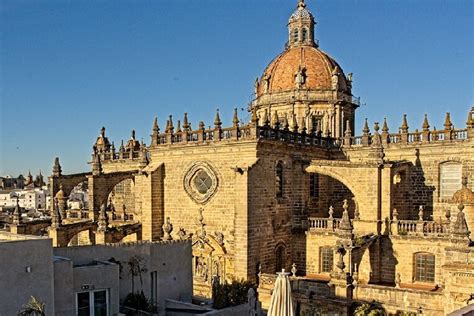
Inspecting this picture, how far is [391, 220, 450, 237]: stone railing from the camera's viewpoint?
2250 centimetres

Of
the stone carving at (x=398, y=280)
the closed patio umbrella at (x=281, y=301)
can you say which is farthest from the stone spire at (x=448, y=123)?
the closed patio umbrella at (x=281, y=301)

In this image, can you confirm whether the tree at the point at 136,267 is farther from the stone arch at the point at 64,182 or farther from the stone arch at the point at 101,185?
the stone arch at the point at 64,182

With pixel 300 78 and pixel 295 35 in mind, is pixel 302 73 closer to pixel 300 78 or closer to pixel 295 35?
pixel 300 78

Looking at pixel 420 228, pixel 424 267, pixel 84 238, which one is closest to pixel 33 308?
pixel 420 228

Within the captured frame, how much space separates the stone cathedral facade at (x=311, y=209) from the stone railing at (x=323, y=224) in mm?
62

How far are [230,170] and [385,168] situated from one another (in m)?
7.71

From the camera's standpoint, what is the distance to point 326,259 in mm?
25016

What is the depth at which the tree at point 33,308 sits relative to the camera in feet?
37.0

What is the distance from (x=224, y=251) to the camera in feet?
78.8

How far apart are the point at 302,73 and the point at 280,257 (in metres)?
14.0

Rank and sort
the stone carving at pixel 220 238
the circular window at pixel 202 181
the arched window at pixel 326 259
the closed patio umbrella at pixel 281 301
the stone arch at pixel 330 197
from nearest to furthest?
the closed patio umbrella at pixel 281 301 < the stone carving at pixel 220 238 < the arched window at pixel 326 259 < the circular window at pixel 202 181 < the stone arch at pixel 330 197

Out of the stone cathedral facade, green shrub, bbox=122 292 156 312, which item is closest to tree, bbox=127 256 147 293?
green shrub, bbox=122 292 156 312

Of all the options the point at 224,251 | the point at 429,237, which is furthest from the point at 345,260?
the point at 224,251

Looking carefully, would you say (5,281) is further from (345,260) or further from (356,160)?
(356,160)
